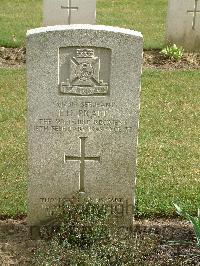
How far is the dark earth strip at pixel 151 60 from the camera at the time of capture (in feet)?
33.6

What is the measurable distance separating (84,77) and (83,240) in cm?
128

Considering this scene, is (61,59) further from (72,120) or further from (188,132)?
(188,132)

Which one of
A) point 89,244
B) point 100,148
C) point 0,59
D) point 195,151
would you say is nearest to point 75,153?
point 100,148

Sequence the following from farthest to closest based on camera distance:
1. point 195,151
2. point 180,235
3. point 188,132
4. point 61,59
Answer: point 188,132
point 195,151
point 180,235
point 61,59

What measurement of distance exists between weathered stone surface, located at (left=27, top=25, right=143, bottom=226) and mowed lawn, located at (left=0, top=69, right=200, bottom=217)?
67cm

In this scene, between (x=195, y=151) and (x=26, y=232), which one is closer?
(x=26, y=232)

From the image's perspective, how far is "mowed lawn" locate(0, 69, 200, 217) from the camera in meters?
5.92

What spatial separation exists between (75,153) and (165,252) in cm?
106

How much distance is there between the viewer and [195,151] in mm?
7109

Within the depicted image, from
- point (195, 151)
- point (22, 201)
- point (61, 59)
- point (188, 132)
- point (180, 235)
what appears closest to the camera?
point (61, 59)

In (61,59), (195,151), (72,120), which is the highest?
(61,59)

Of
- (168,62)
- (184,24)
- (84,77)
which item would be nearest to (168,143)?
(84,77)

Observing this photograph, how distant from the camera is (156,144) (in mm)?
7277

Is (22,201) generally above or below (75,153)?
below
